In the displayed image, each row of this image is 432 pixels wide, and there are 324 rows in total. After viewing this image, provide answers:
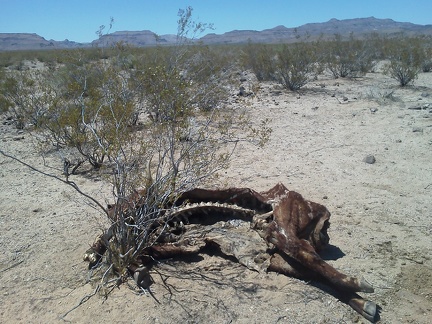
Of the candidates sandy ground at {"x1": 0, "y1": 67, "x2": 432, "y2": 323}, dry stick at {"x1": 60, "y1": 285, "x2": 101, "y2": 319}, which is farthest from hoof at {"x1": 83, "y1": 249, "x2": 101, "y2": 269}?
dry stick at {"x1": 60, "y1": 285, "x2": 101, "y2": 319}

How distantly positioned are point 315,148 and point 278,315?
5276 mm

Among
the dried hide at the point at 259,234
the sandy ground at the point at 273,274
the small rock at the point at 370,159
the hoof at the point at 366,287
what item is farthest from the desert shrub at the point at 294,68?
the hoof at the point at 366,287

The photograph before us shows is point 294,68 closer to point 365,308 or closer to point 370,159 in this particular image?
point 370,159

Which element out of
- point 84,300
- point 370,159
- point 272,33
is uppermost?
point 272,33

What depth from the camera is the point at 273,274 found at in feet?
13.8

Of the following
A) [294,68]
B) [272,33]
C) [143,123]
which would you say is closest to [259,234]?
[143,123]

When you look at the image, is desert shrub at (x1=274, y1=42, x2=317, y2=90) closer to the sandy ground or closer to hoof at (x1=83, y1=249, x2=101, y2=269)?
the sandy ground

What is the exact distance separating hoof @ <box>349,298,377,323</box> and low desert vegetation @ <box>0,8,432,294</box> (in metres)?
1.93

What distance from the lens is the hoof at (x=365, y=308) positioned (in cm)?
361

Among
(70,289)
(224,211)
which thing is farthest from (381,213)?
(70,289)

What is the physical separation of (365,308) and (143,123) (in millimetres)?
7261

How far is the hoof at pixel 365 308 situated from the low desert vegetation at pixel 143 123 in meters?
1.93

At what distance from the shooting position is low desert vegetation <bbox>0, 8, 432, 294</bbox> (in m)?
4.44

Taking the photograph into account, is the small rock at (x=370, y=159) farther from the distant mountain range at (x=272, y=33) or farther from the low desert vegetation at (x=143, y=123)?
the distant mountain range at (x=272, y=33)
